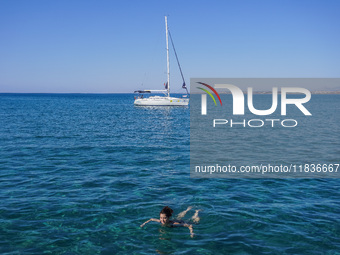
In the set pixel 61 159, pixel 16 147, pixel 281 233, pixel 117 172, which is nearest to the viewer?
pixel 281 233

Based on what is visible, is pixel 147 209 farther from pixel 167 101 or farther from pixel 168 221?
pixel 167 101

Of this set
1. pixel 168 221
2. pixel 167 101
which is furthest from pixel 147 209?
pixel 167 101

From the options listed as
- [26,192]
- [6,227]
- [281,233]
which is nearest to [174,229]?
[281,233]

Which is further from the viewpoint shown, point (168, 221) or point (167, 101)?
point (167, 101)

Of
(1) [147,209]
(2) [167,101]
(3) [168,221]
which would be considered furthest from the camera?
(2) [167,101]

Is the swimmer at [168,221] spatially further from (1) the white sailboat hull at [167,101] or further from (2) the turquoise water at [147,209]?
(1) the white sailboat hull at [167,101]

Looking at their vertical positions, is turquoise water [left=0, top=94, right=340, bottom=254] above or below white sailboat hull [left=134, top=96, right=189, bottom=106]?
below

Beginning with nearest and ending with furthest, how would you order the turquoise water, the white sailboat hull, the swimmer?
the turquoise water, the swimmer, the white sailboat hull

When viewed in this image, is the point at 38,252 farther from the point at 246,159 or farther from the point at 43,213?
the point at 246,159

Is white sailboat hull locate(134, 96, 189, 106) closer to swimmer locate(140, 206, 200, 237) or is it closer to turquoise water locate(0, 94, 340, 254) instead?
turquoise water locate(0, 94, 340, 254)

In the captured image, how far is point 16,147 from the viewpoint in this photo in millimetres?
25734

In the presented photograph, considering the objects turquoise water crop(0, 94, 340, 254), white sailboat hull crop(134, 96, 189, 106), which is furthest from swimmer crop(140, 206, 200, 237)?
white sailboat hull crop(134, 96, 189, 106)

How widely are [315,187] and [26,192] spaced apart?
15.4 m

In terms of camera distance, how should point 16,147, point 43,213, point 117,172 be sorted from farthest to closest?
point 16,147
point 117,172
point 43,213
